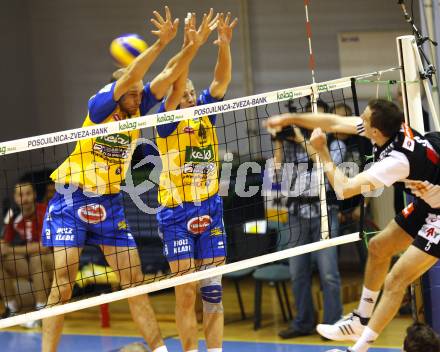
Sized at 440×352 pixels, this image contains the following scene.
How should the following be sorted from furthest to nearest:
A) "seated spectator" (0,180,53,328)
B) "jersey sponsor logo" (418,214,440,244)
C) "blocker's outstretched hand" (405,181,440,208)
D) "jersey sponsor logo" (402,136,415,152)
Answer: "seated spectator" (0,180,53,328) → "jersey sponsor logo" (418,214,440,244) → "blocker's outstretched hand" (405,181,440,208) → "jersey sponsor logo" (402,136,415,152)

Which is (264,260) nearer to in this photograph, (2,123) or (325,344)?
(325,344)

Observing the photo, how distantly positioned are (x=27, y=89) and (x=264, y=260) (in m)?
8.66

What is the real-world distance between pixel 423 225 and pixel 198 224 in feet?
6.35

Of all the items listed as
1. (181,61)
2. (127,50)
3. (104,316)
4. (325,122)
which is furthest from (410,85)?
(104,316)

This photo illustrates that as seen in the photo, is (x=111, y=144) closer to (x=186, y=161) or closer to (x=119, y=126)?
(x=119, y=126)

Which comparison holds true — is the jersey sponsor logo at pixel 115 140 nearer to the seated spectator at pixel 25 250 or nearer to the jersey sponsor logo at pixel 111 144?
the jersey sponsor logo at pixel 111 144

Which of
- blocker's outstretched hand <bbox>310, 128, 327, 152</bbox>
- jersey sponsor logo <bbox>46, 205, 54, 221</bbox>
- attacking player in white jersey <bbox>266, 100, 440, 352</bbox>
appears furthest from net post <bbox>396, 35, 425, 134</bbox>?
jersey sponsor logo <bbox>46, 205, 54, 221</bbox>

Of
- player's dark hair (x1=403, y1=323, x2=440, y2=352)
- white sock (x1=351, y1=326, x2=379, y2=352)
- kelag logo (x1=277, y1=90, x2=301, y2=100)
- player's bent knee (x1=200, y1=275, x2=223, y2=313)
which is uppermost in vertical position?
kelag logo (x1=277, y1=90, x2=301, y2=100)

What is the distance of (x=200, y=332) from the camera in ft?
37.5

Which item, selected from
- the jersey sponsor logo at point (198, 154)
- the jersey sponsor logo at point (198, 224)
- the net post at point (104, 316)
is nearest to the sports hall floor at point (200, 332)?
the net post at point (104, 316)

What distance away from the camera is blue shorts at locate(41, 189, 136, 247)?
802 cm

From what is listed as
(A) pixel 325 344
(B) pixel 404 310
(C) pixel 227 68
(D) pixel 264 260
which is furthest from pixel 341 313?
(C) pixel 227 68

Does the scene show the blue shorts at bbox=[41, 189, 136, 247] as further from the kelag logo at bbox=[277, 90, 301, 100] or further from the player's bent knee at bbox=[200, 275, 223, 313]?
the kelag logo at bbox=[277, 90, 301, 100]

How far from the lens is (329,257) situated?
1080 cm
